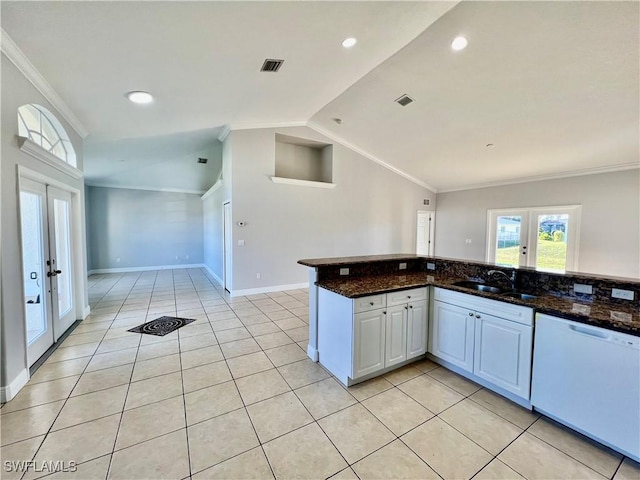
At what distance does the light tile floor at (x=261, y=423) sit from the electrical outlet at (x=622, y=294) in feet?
3.48

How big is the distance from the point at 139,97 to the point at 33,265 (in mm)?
2187

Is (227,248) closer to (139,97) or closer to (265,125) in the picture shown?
(265,125)

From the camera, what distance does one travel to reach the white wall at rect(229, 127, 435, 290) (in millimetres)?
5387

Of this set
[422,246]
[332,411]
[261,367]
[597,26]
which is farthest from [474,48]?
[422,246]

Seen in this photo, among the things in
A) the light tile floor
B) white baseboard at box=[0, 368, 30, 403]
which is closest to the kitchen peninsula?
the light tile floor

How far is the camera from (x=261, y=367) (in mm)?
2697

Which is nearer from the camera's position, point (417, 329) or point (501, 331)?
point (501, 331)

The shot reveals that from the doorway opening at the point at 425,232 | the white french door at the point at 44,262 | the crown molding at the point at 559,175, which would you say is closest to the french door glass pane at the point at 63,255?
the white french door at the point at 44,262

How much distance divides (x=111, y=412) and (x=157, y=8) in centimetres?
306

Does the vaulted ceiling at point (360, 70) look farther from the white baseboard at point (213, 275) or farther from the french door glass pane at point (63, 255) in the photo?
the white baseboard at point (213, 275)

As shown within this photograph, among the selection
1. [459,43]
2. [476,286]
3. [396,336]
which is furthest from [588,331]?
[459,43]

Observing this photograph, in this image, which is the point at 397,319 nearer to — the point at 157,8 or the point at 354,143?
the point at 157,8

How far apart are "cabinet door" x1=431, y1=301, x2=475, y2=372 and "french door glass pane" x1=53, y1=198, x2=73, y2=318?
462cm

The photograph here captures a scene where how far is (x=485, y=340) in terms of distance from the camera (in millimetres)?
2270
